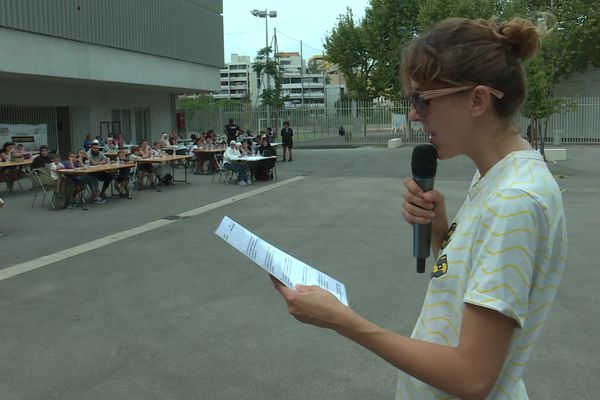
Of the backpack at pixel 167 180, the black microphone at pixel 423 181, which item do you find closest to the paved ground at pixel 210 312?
the black microphone at pixel 423 181

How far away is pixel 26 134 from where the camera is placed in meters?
21.5

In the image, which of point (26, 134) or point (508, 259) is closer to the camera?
point (508, 259)

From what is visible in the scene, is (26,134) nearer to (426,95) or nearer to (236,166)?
(236,166)

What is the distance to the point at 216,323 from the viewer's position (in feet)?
16.1

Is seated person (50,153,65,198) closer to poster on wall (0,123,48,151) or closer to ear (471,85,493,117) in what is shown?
poster on wall (0,123,48,151)

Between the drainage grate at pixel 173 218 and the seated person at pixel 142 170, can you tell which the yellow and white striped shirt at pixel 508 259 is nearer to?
the drainage grate at pixel 173 218

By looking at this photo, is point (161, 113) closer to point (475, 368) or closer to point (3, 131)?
point (3, 131)

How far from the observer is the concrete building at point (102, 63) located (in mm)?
19594

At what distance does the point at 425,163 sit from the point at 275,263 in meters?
0.59

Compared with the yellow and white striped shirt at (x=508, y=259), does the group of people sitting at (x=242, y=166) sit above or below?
below

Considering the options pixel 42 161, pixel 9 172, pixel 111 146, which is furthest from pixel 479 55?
pixel 111 146

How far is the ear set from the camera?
124cm

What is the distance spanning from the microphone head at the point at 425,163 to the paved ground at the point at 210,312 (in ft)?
7.36

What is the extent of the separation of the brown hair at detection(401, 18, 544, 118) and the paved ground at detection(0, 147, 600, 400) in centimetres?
268
